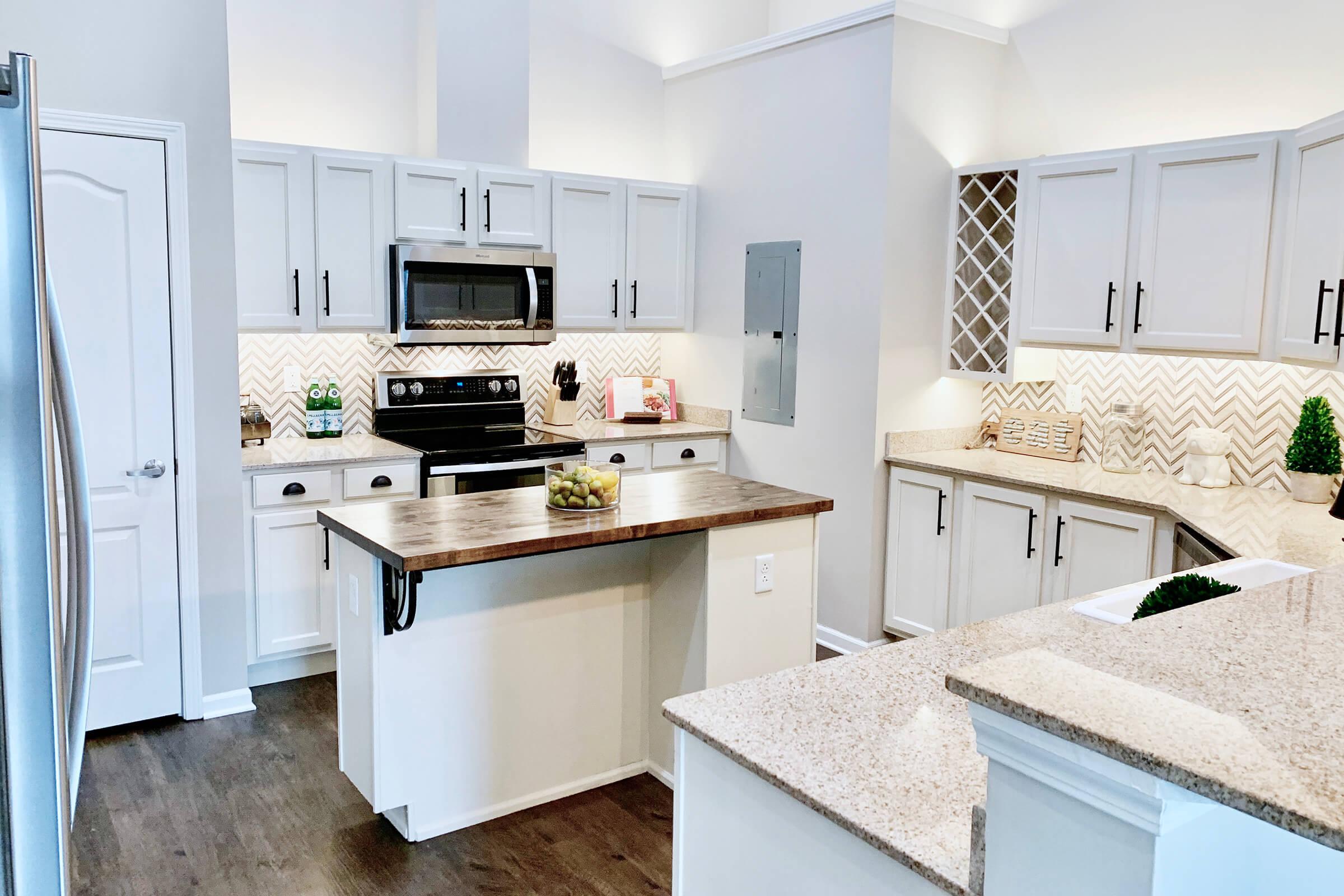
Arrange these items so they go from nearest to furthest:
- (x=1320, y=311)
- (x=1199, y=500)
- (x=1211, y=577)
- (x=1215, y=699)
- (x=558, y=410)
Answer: (x=1215, y=699) → (x=1211, y=577) → (x=1320, y=311) → (x=1199, y=500) → (x=558, y=410)

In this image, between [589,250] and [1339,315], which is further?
[589,250]

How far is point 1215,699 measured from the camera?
Answer: 1025 mm

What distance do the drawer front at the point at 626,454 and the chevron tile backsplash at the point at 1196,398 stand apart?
1875 millimetres

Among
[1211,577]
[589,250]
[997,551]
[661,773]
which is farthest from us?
[589,250]

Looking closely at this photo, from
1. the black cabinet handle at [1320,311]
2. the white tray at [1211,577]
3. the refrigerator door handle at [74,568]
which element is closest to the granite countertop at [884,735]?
the white tray at [1211,577]

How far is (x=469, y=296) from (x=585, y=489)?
2106mm

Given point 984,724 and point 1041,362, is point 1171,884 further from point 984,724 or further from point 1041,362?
point 1041,362

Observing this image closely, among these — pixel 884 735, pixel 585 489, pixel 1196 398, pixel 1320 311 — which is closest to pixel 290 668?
pixel 585 489

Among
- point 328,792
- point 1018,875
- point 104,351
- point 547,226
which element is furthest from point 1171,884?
point 547,226

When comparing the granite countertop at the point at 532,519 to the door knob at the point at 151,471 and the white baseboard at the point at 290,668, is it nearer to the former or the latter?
the door knob at the point at 151,471

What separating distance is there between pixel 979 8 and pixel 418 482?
3.59 m

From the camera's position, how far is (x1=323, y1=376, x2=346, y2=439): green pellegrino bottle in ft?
16.0

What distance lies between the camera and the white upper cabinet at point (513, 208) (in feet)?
16.4

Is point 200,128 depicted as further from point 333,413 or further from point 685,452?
point 685,452
